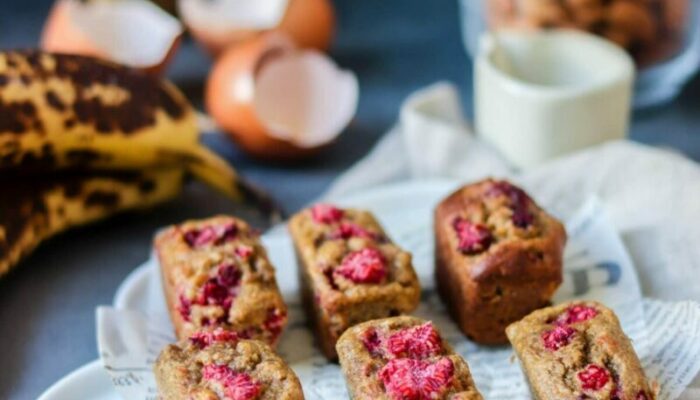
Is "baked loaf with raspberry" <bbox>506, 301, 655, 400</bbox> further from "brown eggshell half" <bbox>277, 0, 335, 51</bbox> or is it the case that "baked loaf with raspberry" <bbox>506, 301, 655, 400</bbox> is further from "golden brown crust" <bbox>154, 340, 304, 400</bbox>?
"brown eggshell half" <bbox>277, 0, 335, 51</bbox>

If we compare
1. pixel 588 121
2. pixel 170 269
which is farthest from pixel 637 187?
pixel 170 269

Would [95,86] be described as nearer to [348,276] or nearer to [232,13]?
[348,276]

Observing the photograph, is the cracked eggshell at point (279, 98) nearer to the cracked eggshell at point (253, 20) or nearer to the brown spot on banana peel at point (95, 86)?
the cracked eggshell at point (253, 20)

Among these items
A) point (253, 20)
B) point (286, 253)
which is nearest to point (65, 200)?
point (286, 253)

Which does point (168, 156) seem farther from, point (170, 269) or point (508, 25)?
point (508, 25)

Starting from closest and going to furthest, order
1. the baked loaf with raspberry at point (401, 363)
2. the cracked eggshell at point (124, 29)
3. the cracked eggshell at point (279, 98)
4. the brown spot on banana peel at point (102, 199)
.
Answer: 1. the baked loaf with raspberry at point (401, 363)
2. the brown spot on banana peel at point (102, 199)
3. the cracked eggshell at point (279, 98)
4. the cracked eggshell at point (124, 29)

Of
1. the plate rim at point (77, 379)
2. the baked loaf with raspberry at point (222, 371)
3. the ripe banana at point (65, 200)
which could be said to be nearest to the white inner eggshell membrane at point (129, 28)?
the ripe banana at point (65, 200)

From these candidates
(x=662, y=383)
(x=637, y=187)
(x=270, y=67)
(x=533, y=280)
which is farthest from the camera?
(x=270, y=67)

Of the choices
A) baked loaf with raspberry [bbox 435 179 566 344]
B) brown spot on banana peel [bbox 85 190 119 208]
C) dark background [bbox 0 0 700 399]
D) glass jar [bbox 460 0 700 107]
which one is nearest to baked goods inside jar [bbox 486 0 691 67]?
glass jar [bbox 460 0 700 107]
